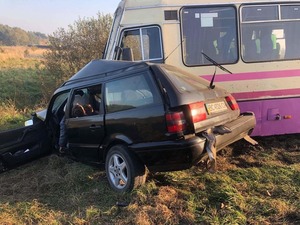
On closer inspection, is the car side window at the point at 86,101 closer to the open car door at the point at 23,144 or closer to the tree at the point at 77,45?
the open car door at the point at 23,144

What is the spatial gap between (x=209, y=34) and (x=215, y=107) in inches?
98.6

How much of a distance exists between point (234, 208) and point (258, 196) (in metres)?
0.59

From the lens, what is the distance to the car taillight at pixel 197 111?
4.53 meters

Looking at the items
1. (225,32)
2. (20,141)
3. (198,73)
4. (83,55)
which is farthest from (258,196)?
(83,55)

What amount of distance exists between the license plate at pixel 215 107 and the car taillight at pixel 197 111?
0.50 ft

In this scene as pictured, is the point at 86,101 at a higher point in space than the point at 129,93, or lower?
lower

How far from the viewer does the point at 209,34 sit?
7105mm

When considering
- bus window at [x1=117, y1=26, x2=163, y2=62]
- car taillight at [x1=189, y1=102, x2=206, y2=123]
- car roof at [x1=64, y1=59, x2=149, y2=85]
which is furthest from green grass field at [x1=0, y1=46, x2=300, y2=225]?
bus window at [x1=117, y1=26, x2=163, y2=62]

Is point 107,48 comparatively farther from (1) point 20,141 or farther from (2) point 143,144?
(2) point 143,144

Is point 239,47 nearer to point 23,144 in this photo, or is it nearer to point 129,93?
point 129,93

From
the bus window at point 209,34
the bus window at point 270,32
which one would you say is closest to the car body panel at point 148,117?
the bus window at point 209,34

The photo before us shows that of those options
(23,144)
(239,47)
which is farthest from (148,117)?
(239,47)

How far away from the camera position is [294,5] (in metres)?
7.20

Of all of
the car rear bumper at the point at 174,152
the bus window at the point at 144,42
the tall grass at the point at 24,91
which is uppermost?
the bus window at the point at 144,42
